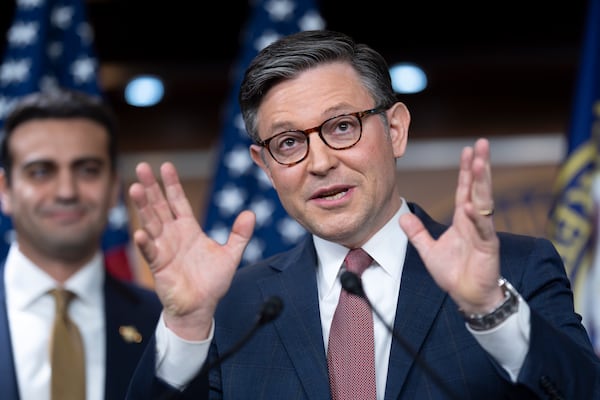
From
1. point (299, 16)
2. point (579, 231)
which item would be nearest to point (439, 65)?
point (299, 16)

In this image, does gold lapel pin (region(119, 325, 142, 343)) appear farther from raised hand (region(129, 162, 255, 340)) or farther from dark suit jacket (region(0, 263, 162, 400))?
raised hand (region(129, 162, 255, 340))

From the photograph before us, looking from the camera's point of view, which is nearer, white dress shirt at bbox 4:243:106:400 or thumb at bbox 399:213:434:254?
thumb at bbox 399:213:434:254

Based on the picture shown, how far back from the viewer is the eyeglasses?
1825 mm

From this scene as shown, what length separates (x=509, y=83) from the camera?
5121 millimetres

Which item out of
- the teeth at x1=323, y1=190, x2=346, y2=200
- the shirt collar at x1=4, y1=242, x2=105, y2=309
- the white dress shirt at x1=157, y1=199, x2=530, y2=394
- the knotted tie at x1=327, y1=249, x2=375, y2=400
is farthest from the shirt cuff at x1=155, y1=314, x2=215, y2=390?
the shirt collar at x1=4, y1=242, x2=105, y2=309

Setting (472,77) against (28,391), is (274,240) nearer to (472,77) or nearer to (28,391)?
(28,391)

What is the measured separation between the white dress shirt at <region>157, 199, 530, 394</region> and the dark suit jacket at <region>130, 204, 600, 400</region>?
26mm

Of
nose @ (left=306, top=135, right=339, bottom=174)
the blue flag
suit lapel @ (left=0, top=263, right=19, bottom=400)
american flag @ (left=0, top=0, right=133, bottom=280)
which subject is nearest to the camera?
nose @ (left=306, top=135, right=339, bottom=174)

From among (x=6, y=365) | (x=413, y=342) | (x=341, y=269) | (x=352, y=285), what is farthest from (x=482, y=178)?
(x=6, y=365)

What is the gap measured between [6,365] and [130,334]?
1.14 feet

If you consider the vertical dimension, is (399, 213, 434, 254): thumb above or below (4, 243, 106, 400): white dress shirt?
above

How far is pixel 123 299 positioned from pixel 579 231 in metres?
1.80

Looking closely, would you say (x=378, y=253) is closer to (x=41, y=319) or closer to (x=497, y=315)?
(x=497, y=315)

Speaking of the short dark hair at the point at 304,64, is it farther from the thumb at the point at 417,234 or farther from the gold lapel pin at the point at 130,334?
the gold lapel pin at the point at 130,334
